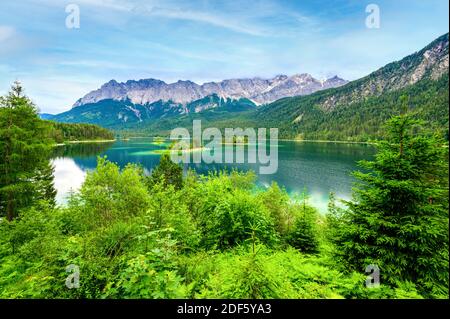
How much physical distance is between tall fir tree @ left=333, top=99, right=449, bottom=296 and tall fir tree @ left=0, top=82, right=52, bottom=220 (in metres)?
20.3

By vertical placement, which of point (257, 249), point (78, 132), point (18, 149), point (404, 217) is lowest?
point (257, 249)

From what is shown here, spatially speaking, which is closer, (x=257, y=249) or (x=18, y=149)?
(x=257, y=249)

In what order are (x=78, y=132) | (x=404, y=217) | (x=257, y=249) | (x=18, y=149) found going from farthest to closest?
(x=78, y=132)
(x=18, y=149)
(x=404, y=217)
(x=257, y=249)

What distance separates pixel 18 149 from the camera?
16891mm

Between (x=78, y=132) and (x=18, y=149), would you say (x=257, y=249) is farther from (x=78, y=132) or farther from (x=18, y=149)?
(x=78, y=132)

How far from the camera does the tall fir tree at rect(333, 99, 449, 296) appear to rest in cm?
650

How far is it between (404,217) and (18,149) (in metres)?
22.0

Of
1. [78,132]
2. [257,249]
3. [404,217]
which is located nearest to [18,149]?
[257,249]

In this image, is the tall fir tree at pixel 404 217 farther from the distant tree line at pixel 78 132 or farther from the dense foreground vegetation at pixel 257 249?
the distant tree line at pixel 78 132

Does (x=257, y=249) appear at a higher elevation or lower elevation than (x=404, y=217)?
lower

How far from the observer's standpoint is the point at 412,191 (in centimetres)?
697

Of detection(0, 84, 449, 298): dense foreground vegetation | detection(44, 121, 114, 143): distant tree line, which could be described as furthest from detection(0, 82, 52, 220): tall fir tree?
detection(44, 121, 114, 143): distant tree line

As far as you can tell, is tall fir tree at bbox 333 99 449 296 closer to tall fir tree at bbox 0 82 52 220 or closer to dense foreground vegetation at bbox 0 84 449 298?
dense foreground vegetation at bbox 0 84 449 298
